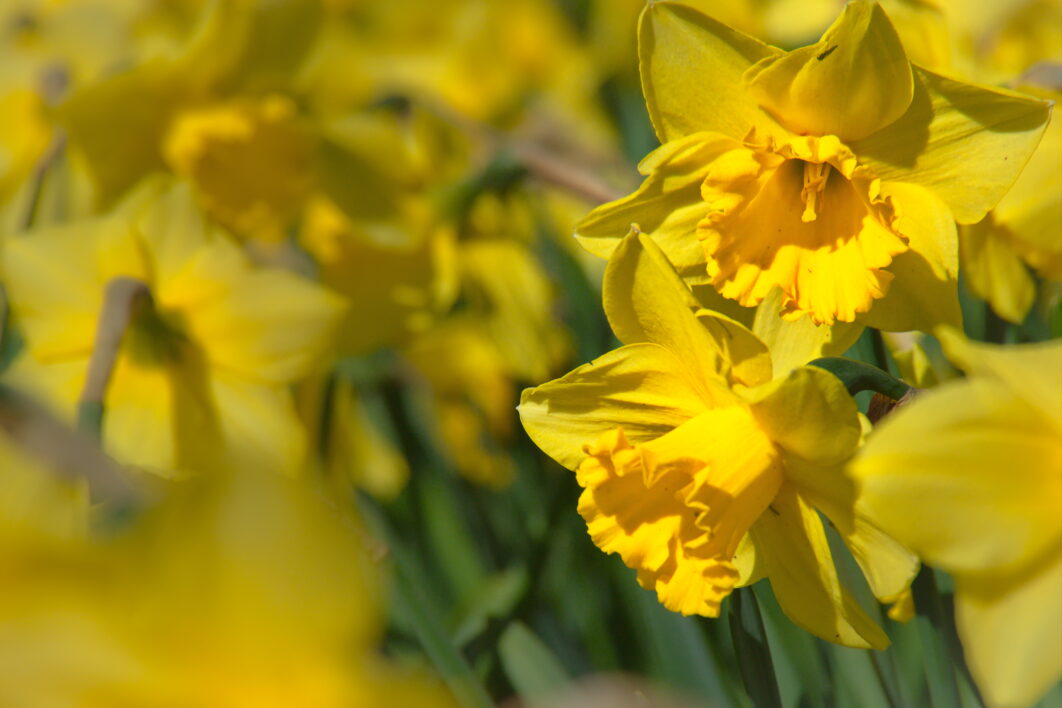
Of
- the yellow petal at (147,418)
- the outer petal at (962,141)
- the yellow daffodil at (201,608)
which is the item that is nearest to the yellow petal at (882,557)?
the outer petal at (962,141)

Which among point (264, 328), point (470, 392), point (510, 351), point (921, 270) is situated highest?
point (921, 270)

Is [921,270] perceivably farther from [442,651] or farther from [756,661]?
[442,651]

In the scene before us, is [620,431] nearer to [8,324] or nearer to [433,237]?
[433,237]

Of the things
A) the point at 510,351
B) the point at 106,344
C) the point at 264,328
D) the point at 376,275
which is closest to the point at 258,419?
the point at 264,328

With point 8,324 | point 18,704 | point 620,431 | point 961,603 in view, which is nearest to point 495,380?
point 8,324

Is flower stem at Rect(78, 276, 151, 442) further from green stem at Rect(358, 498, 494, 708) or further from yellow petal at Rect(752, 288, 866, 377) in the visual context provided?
yellow petal at Rect(752, 288, 866, 377)
